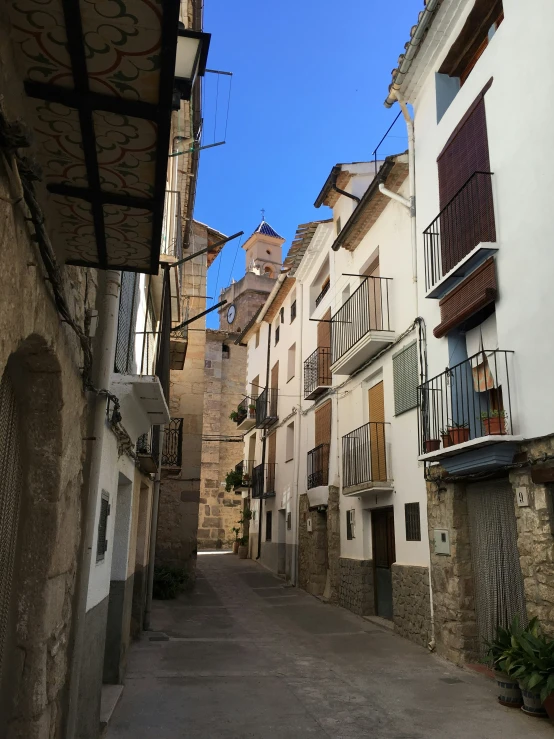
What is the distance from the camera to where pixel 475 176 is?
837 centimetres

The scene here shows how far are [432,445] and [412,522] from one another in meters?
2.01

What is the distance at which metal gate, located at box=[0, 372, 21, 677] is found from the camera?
124 inches

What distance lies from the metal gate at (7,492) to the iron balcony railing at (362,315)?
28.9 feet

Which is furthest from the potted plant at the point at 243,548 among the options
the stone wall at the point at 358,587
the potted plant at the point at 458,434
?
the potted plant at the point at 458,434

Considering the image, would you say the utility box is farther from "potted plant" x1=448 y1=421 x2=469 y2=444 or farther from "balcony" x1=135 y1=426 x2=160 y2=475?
"balcony" x1=135 y1=426 x2=160 y2=475

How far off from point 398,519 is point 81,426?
25.4ft

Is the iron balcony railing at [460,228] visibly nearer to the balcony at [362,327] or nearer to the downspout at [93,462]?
the balcony at [362,327]

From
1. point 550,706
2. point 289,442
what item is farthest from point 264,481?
point 550,706

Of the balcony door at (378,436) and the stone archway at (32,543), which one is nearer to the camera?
the stone archway at (32,543)

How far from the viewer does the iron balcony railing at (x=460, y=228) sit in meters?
8.09

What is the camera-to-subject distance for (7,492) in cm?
325

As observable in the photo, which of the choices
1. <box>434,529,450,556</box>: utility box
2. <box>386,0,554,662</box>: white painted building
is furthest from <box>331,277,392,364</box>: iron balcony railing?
<box>434,529,450,556</box>: utility box

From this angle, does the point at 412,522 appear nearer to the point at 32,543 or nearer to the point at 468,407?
the point at 468,407

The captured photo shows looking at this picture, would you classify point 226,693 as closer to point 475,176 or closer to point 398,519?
point 398,519
